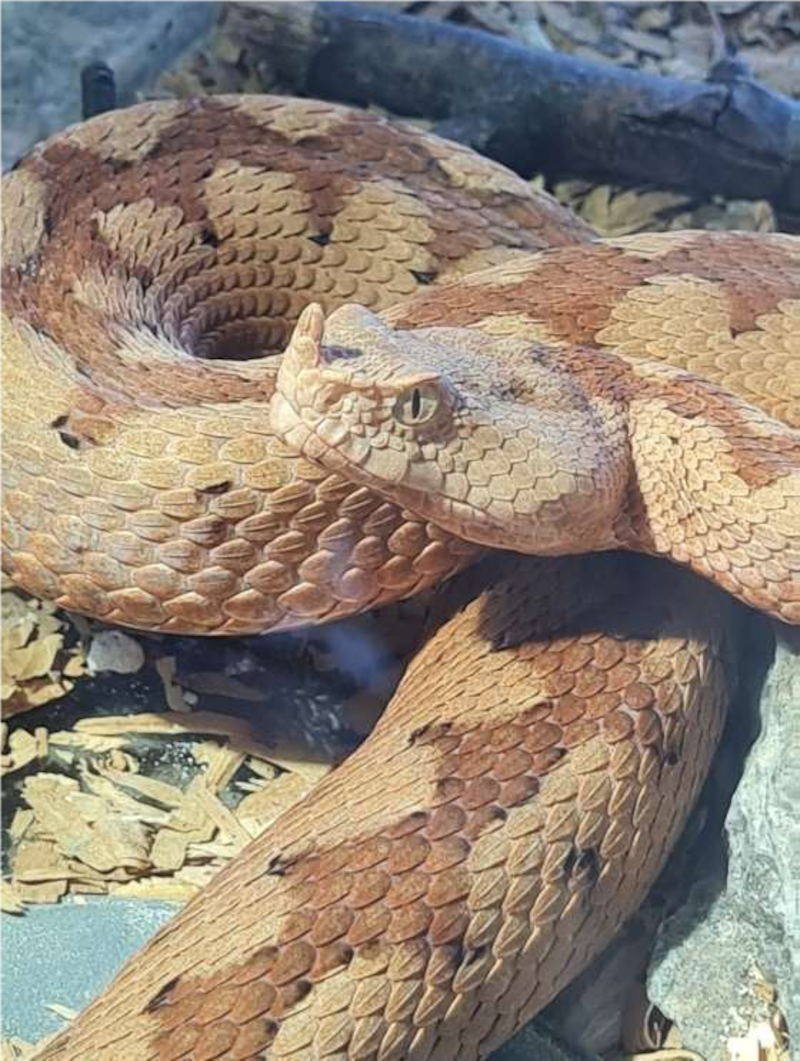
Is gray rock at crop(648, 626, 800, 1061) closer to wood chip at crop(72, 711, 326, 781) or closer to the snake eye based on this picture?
the snake eye

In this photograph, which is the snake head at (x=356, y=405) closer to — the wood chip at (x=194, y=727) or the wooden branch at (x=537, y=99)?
the wood chip at (x=194, y=727)

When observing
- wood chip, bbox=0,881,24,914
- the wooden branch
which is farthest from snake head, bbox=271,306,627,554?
the wooden branch

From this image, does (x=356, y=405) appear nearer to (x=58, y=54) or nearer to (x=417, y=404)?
(x=417, y=404)

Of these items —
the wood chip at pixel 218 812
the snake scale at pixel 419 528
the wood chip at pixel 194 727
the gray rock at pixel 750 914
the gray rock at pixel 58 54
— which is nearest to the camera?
the snake scale at pixel 419 528

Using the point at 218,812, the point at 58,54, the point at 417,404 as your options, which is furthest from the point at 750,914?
the point at 58,54

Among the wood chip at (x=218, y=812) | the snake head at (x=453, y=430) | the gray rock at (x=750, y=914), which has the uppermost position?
the snake head at (x=453, y=430)

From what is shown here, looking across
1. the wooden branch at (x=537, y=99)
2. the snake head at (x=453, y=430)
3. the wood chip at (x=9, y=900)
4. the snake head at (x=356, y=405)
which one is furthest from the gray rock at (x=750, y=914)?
the wooden branch at (x=537, y=99)

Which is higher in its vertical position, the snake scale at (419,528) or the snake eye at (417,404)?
the snake eye at (417,404)

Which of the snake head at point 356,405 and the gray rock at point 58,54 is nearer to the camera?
the snake head at point 356,405
